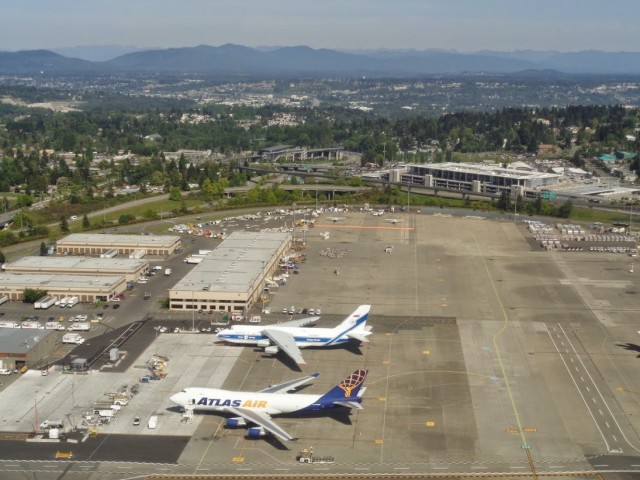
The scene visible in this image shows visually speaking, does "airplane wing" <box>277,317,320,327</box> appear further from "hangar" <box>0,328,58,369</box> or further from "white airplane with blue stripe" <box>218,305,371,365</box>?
"hangar" <box>0,328,58,369</box>

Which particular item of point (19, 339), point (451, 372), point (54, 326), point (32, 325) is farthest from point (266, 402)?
point (32, 325)

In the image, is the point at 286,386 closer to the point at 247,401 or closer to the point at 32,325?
the point at 247,401

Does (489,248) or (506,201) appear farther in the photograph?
(506,201)

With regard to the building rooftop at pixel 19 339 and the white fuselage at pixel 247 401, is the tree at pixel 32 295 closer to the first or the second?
the building rooftop at pixel 19 339

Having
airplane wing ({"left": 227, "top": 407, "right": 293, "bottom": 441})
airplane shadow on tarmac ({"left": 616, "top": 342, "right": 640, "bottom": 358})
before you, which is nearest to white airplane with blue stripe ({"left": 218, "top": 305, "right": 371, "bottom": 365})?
airplane wing ({"left": 227, "top": 407, "right": 293, "bottom": 441})

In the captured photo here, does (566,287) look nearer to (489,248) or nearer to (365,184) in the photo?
(489,248)

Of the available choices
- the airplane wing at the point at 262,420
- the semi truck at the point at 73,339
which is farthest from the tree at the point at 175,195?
Result: the airplane wing at the point at 262,420

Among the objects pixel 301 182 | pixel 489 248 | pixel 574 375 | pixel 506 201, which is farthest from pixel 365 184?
pixel 574 375
